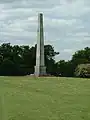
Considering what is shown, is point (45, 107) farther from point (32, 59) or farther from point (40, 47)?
point (32, 59)

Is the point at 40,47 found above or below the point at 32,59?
above

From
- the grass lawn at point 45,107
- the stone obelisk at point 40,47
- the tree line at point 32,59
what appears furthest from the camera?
the tree line at point 32,59

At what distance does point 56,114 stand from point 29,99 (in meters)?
2.87

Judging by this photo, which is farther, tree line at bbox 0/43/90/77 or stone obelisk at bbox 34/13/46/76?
tree line at bbox 0/43/90/77

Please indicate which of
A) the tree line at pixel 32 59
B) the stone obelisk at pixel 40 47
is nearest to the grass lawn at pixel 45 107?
the stone obelisk at pixel 40 47

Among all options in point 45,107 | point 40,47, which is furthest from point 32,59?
point 45,107

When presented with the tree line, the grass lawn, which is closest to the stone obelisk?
the tree line

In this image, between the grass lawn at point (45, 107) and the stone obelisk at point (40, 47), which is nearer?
the grass lawn at point (45, 107)

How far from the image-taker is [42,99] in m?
12.9

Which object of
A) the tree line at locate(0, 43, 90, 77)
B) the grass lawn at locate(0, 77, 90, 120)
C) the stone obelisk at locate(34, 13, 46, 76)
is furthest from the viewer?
the tree line at locate(0, 43, 90, 77)

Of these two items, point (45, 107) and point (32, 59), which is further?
point (32, 59)

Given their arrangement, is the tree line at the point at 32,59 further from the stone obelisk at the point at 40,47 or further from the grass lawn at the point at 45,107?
the grass lawn at the point at 45,107

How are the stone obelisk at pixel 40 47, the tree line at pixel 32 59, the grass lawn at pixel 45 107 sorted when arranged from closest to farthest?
the grass lawn at pixel 45 107
the stone obelisk at pixel 40 47
the tree line at pixel 32 59

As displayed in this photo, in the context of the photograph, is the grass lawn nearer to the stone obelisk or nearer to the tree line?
the stone obelisk
